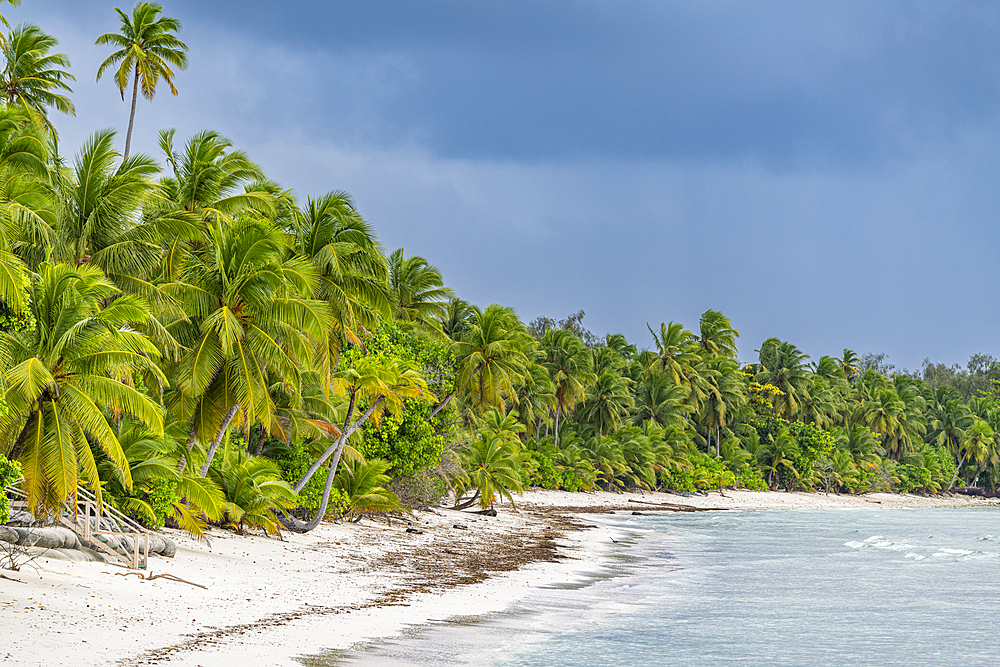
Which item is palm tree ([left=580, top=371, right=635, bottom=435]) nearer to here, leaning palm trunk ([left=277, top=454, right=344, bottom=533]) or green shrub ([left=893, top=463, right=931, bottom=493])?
green shrub ([left=893, top=463, right=931, bottom=493])

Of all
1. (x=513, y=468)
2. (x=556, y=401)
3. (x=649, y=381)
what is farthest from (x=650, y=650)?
(x=649, y=381)

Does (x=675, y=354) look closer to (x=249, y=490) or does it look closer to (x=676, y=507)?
(x=676, y=507)

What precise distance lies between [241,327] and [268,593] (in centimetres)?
570

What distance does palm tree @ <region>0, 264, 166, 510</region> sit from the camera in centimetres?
1103

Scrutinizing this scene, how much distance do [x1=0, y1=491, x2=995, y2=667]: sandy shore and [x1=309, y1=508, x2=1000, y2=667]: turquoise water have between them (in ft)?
2.81

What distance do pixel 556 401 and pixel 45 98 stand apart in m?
32.5

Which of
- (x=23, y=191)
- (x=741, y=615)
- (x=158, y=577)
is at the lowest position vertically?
(x=741, y=615)

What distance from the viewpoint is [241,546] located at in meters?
16.8

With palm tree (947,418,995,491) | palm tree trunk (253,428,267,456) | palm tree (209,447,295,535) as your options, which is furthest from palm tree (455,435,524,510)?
palm tree (947,418,995,491)

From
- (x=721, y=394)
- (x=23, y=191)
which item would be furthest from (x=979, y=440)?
(x=23, y=191)

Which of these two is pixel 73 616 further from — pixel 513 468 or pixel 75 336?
pixel 513 468

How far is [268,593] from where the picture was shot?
12.8 meters

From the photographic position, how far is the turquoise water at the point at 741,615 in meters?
10.8

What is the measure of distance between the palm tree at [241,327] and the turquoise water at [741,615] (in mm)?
6802
